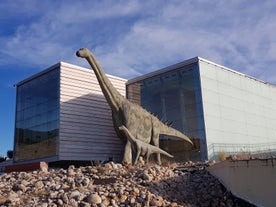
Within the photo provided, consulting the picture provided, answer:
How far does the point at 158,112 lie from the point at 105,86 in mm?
9934

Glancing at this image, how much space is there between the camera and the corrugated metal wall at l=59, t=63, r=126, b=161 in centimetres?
2488

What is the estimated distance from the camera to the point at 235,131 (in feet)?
82.7

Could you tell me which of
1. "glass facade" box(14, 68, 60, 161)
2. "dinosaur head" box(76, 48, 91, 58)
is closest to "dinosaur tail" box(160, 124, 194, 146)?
"dinosaur head" box(76, 48, 91, 58)

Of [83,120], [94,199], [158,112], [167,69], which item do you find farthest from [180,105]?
[94,199]

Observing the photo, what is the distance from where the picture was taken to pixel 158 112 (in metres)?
26.1

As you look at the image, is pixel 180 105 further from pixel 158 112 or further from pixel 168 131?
pixel 168 131

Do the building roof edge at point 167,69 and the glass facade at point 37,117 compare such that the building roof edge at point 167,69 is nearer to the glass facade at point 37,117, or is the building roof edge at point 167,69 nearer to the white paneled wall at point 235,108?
the white paneled wall at point 235,108

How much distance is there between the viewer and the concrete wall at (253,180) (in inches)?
321

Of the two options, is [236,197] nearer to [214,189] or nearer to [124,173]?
[214,189]

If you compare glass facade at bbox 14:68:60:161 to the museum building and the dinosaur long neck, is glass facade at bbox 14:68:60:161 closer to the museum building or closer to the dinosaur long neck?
the museum building

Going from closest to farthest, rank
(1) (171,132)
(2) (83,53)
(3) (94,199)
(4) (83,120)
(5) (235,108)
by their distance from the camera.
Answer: (3) (94,199) → (2) (83,53) → (1) (171,132) → (5) (235,108) → (4) (83,120)

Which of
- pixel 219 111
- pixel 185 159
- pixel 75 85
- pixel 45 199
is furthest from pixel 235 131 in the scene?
pixel 45 199

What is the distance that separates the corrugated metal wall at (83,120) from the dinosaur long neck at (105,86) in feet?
28.5

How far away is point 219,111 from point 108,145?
828cm
